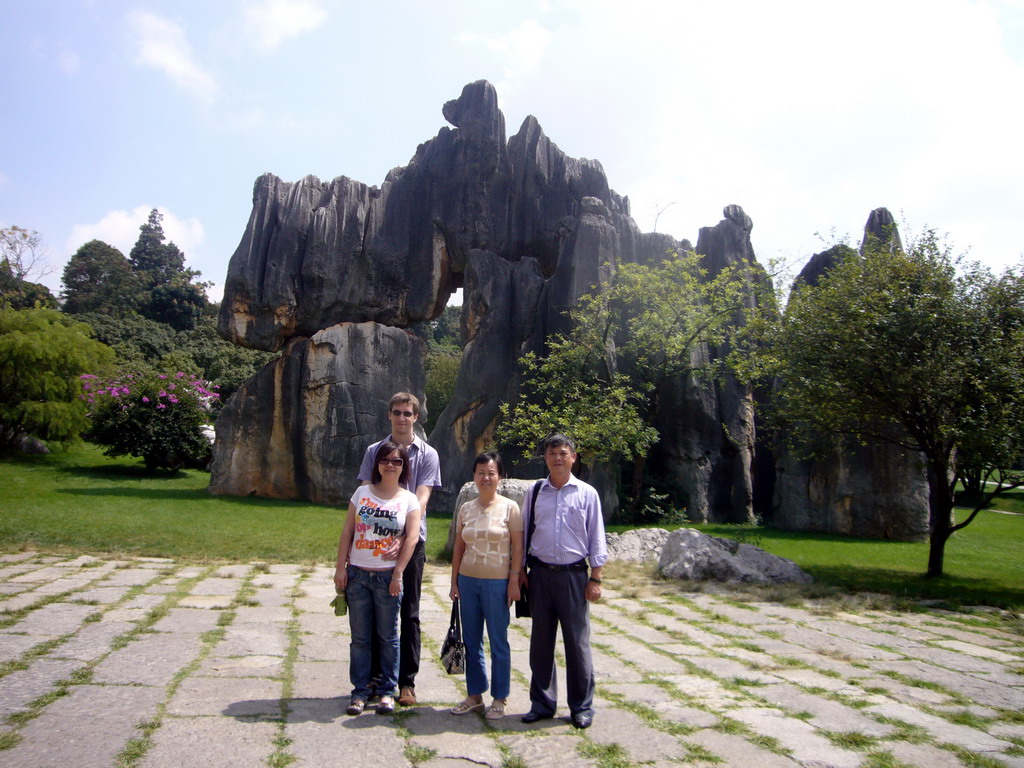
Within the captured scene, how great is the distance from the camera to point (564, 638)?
432 centimetres

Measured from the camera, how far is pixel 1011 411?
996 cm

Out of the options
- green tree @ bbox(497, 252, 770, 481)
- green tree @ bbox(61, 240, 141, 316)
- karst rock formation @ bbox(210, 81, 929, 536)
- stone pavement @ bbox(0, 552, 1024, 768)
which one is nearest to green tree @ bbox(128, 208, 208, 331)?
green tree @ bbox(61, 240, 141, 316)

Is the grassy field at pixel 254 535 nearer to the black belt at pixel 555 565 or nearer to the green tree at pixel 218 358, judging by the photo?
the black belt at pixel 555 565

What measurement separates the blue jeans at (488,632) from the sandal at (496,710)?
0.11 ft

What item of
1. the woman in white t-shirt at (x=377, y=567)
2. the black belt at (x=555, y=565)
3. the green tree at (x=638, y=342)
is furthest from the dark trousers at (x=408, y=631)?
the green tree at (x=638, y=342)

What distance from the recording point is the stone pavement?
3.71 meters

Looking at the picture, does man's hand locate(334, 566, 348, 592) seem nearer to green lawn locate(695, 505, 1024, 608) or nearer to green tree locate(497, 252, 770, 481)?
green lawn locate(695, 505, 1024, 608)

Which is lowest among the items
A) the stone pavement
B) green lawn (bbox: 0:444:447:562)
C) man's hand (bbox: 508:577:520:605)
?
the stone pavement

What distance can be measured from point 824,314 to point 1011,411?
109 inches

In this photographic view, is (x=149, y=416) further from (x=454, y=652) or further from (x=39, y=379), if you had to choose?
(x=454, y=652)

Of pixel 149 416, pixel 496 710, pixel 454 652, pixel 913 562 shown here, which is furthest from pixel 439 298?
pixel 496 710

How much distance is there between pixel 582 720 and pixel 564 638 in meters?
0.45

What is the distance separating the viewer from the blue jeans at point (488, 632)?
14.2 feet

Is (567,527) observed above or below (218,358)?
below
